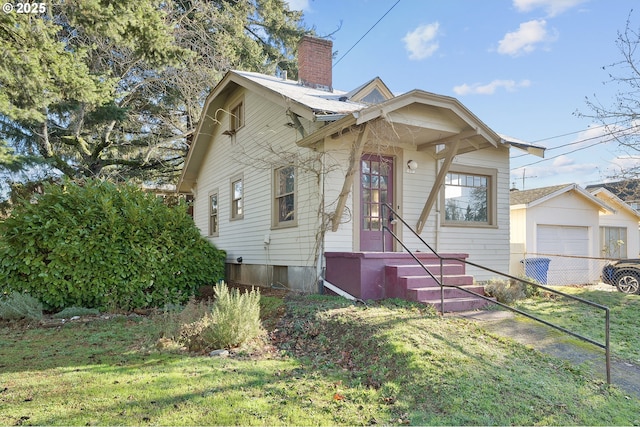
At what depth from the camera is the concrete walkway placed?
4.23 m

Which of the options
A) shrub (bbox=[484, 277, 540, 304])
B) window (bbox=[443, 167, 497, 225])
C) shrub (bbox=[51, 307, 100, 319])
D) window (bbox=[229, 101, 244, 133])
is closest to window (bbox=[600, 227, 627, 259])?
window (bbox=[443, 167, 497, 225])

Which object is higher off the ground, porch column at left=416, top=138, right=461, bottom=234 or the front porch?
porch column at left=416, top=138, right=461, bottom=234

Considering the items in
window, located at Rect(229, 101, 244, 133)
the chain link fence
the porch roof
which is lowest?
the chain link fence

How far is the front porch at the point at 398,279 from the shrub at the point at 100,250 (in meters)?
3.46

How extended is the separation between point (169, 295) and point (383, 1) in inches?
380

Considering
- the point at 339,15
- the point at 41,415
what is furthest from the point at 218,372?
the point at 339,15

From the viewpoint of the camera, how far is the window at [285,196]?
29.3 ft

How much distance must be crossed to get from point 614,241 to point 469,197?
Answer: 42.2ft

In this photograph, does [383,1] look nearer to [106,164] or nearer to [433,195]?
[433,195]

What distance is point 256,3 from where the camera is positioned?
1906 cm

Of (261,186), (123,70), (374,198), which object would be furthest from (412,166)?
(123,70)

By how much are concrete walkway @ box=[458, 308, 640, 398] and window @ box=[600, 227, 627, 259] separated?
14989 mm

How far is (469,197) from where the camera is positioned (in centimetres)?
969

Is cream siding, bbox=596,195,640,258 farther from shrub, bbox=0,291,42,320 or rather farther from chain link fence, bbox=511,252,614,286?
shrub, bbox=0,291,42,320
